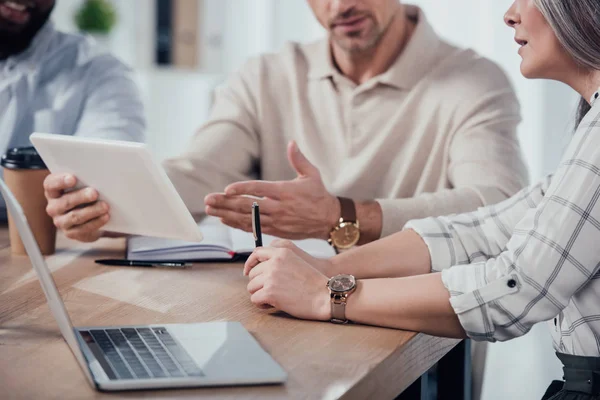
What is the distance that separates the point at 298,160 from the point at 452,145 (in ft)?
1.48

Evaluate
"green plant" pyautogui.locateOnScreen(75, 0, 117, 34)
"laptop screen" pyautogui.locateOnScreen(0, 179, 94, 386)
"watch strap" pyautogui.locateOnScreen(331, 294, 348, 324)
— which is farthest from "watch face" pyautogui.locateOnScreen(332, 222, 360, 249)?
"green plant" pyautogui.locateOnScreen(75, 0, 117, 34)

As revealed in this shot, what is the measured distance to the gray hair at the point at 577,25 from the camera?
1110 millimetres

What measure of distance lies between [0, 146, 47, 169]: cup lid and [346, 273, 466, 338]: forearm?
0.66 metres

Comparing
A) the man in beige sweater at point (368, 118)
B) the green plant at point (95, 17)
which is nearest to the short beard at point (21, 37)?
the man in beige sweater at point (368, 118)

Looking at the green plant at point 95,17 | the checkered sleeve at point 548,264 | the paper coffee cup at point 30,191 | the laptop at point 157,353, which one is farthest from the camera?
the green plant at point 95,17

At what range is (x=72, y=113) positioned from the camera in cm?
202

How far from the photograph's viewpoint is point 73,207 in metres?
1.41

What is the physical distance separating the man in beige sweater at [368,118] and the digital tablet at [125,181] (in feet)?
1.45

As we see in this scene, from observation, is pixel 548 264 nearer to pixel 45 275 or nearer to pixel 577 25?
pixel 577 25

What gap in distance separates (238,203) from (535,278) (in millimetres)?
633

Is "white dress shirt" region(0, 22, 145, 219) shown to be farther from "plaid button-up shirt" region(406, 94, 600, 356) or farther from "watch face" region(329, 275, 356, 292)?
"plaid button-up shirt" region(406, 94, 600, 356)

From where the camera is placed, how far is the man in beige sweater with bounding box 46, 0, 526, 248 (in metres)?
1.82

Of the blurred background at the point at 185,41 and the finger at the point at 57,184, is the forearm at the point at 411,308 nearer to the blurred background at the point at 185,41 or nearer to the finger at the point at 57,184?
the finger at the point at 57,184

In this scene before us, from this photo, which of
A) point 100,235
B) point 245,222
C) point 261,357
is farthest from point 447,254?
point 100,235
